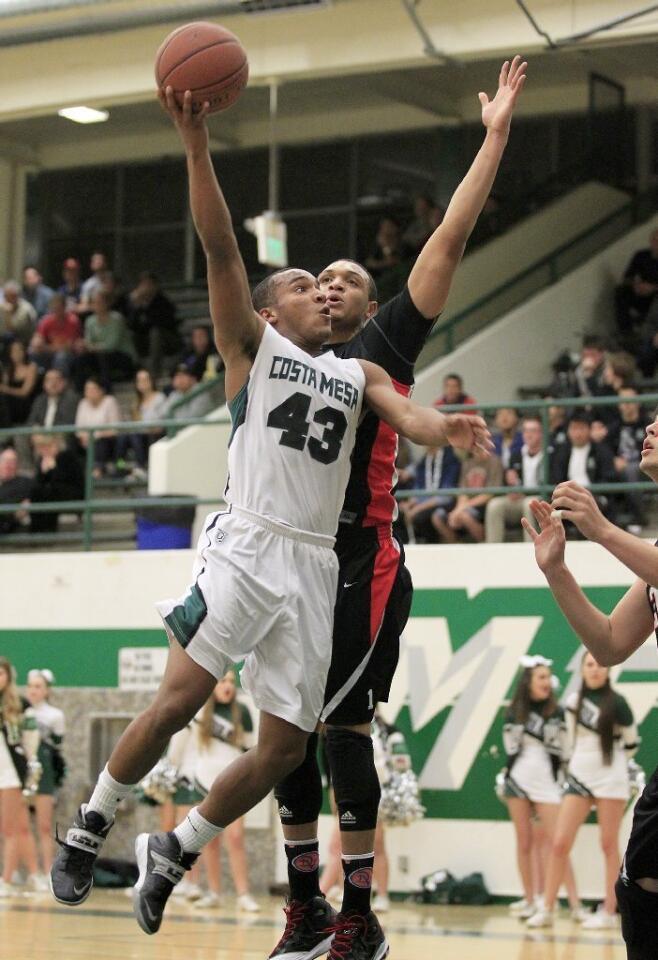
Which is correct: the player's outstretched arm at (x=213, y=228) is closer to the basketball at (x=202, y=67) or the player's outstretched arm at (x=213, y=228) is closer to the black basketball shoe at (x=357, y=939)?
the basketball at (x=202, y=67)

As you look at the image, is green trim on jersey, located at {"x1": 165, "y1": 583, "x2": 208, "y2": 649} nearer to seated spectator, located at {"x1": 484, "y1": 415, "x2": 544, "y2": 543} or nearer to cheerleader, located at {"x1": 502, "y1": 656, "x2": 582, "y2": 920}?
cheerleader, located at {"x1": 502, "y1": 656, "x2": 582, "y2": 920}

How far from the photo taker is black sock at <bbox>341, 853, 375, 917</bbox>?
622 centimetres

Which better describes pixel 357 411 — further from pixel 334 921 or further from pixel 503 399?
pixel 503 399

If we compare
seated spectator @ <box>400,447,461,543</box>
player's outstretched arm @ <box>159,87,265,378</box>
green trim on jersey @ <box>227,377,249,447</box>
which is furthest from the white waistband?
seated spectator @ <box>400,447,461,543</box>

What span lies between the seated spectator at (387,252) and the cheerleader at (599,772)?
308 inches

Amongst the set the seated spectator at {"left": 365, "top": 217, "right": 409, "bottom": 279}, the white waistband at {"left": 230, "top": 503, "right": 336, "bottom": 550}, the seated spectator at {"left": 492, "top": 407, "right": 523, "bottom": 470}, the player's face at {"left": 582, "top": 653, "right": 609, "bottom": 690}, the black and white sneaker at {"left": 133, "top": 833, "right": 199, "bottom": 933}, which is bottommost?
the player's face at {"left": 582, "top": 653, "right": 609, "bottom": 690}

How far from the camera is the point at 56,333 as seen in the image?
19.5 meters

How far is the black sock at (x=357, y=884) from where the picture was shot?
6.22 meters

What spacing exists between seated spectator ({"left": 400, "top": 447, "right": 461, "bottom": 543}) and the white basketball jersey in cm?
813

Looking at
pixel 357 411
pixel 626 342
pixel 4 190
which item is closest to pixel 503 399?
pixel 626 342

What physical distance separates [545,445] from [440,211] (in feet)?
21.5

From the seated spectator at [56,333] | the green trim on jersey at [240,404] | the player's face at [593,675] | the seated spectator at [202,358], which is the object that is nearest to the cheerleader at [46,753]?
the player's face at [593,675]

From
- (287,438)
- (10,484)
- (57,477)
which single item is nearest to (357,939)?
(287,438)

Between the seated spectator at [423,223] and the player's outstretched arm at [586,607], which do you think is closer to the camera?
the player's outstretched arm at [586,607]
